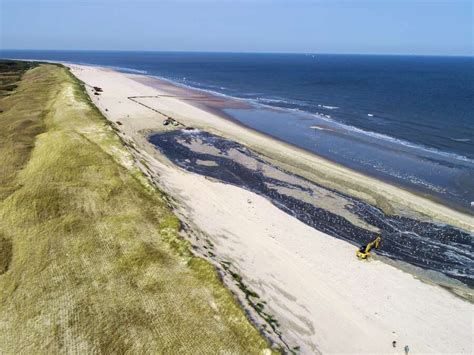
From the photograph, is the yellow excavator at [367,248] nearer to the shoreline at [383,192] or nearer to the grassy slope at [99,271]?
the shoreline at [383,192]

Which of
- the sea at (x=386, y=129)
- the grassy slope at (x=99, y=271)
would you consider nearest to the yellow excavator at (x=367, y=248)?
the grassy slope at (x=99, y=271)

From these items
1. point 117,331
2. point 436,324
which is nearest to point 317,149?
point 436,324

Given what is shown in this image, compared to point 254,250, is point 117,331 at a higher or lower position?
higher

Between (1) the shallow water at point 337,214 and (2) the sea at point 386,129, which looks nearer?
(1) the shallow water at point 337,214

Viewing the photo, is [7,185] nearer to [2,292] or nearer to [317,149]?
[2,292]

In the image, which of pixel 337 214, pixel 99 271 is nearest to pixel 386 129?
pixel 337 214

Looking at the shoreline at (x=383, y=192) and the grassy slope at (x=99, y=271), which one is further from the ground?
the grassy slope at (x=99, y=271)
